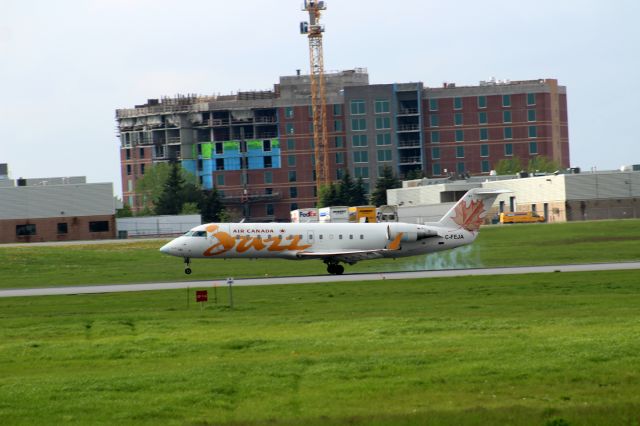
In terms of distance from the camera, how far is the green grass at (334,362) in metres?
20.7

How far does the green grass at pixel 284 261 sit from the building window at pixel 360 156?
79.2 meters

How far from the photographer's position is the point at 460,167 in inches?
7146

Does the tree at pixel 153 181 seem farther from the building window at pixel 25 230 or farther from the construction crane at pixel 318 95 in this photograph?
the building window at pixel 25 230

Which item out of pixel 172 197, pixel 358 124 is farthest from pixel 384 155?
pixel 172 197

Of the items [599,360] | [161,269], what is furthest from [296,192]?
[599,360]

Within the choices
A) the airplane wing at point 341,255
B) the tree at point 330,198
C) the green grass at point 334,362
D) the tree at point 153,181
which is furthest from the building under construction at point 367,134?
the green grass at point 334,362

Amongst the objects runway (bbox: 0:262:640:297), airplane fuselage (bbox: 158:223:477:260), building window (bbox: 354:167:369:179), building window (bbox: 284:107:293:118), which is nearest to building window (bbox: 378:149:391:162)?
building window (bbox: 354:167:369:179)

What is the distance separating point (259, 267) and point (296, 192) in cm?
11288

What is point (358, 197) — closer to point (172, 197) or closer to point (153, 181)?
point (172, 197)

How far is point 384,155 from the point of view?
182 meters

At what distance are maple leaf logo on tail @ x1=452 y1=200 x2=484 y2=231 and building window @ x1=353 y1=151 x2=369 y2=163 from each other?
391 feet

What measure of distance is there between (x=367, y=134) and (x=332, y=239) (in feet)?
395

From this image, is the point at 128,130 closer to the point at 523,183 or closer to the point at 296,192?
the point at 296,192

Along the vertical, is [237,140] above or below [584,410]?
above
